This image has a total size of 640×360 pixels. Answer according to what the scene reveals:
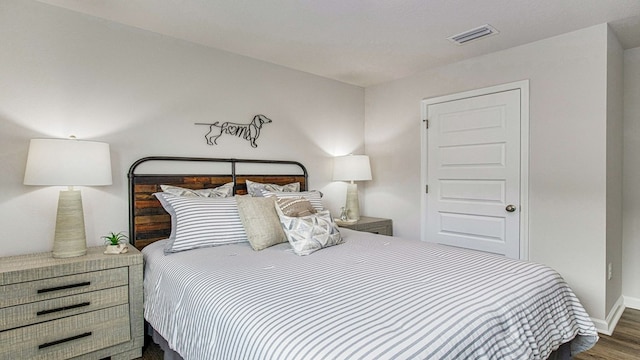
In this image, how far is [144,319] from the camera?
2.17 meters

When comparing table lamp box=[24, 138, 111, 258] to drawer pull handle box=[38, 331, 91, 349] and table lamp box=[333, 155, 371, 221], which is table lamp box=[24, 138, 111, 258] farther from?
table lamp box=[333, 155, 371, 221]

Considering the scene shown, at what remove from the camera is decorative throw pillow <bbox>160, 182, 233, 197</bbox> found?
2.47 metres

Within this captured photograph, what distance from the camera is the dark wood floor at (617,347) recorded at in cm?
222

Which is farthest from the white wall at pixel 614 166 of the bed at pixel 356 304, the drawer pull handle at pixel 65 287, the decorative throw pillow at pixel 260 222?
the drawer pull handle at pixel 65 287

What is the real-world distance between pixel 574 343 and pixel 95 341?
2.69 meters

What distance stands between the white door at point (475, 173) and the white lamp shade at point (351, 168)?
68 cm

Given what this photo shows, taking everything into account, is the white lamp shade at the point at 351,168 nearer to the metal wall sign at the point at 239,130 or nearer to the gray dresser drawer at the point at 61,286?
the metal wall sign at the point at 239,130

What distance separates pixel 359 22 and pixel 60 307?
8.65 ft

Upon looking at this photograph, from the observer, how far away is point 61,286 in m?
1.86

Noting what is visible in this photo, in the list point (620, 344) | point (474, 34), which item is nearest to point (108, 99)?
point (474, 34)

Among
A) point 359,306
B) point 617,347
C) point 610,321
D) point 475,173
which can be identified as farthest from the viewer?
point 475,173

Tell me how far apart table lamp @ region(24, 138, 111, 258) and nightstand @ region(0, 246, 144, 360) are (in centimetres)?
12

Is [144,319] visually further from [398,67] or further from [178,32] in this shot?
[398,67]

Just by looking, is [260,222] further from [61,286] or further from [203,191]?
[61,286]
